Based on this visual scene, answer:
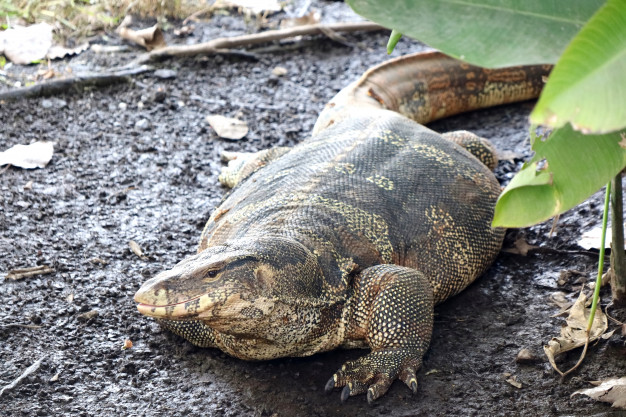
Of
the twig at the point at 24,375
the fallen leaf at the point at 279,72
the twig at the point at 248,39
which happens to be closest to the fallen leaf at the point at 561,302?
the twig at the point at 24,375

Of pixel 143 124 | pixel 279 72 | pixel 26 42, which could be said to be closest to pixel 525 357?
pixel 143 124

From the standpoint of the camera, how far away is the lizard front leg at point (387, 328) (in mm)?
3480

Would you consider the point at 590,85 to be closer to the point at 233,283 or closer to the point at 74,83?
the point at 233,283

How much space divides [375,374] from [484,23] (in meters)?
1.73

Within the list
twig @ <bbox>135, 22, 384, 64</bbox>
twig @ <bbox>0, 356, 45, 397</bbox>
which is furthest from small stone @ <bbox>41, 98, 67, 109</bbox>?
twig @ <bbox>0, 356, 45, 397</bbox>

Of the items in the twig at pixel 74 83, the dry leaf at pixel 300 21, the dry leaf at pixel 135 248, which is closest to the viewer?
the dry leaf at pixel 135 248

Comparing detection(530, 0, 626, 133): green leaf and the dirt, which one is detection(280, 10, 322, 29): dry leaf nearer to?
the dirt

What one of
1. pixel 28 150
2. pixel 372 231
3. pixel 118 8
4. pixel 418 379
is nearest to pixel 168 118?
pixel 28 150

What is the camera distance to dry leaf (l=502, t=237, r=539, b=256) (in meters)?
4.51

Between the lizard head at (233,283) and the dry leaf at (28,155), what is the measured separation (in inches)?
106

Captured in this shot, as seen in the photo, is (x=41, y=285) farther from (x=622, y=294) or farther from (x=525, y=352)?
(x=622, y=294)

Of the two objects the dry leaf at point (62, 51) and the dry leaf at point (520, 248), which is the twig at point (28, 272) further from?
the dry leaf at point (62, 51)

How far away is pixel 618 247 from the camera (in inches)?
140

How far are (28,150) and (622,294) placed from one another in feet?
14.3
